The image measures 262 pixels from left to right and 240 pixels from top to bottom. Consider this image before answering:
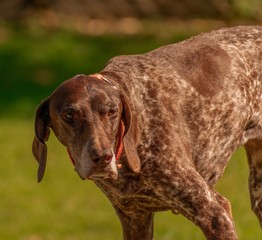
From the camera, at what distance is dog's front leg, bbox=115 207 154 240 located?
25.9 ft

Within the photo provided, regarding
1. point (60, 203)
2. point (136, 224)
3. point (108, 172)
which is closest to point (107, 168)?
point (108, 172)

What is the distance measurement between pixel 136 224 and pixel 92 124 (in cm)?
123

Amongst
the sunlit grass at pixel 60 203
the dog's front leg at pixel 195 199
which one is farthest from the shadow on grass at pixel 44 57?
the dog's front leg at pixel 195 199

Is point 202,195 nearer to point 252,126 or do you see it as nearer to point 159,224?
point 252,126

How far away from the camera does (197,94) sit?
7.71 m

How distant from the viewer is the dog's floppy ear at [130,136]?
283 inches

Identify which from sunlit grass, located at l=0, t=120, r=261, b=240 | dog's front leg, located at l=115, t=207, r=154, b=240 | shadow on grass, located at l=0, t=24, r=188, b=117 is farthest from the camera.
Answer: shadow on grass, located at l=0, t=24, r=188, b=117

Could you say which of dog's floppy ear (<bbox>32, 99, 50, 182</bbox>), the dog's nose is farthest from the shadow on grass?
the dog's nose

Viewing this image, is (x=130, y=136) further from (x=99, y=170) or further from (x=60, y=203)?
(x=60, y=203)

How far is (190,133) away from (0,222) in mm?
4774

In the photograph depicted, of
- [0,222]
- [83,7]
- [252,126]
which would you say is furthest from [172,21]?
[252,126]

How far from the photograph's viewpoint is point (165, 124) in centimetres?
744

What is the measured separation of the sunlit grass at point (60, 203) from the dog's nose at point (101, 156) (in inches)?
139

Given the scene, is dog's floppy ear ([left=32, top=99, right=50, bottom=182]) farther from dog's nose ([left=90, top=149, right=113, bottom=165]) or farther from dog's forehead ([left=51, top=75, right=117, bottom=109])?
dog's nose ([left=90, top=149, right=113, bottom=165])
